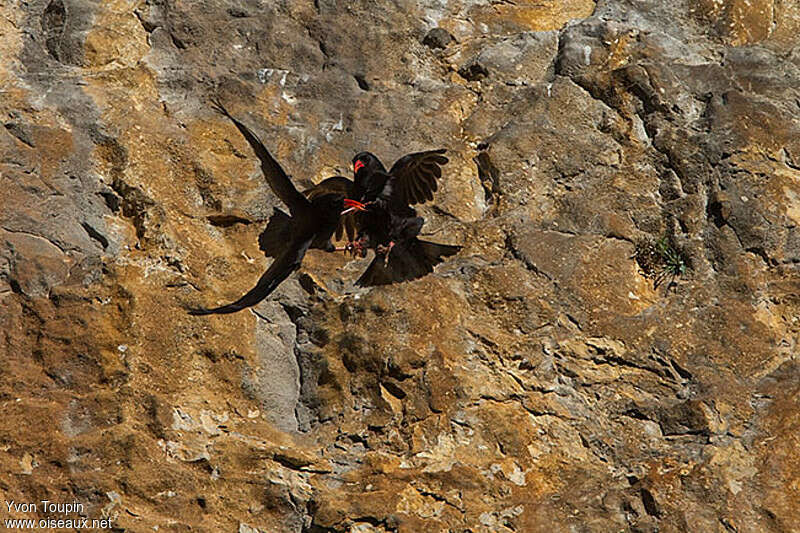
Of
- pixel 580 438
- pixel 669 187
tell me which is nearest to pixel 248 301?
pixel 580 438

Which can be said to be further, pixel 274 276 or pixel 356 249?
pixel 356 249

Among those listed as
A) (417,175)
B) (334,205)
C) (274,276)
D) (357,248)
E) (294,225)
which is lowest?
(274,276)

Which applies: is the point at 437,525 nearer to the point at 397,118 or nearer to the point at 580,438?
the point at 580,438

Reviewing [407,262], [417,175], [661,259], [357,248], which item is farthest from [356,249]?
[661,259]

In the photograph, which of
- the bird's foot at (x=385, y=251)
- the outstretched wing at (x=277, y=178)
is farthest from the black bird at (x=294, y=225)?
the bird's foot at (x=385, y=251)

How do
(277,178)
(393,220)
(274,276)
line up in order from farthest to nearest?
(393,220)
(274,276)
(277,178)

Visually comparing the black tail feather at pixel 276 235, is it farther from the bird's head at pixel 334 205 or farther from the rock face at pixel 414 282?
the bird's head at pixel 334 205

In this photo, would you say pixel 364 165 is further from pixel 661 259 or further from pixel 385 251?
pixel 661 259

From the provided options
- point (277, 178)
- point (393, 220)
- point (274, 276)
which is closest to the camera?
point (277, 178)
